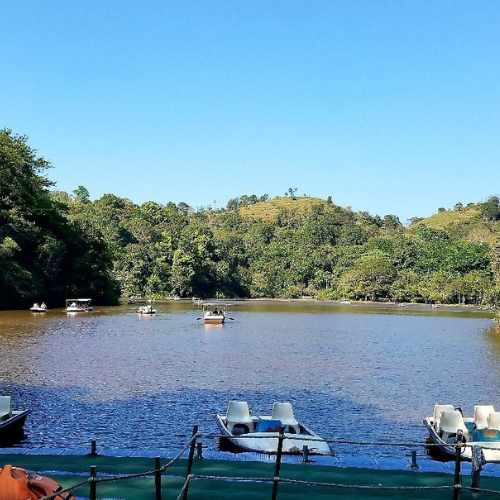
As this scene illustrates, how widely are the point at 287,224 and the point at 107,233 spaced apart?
82890 mm

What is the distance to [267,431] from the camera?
44.3 ft

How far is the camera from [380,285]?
375ft

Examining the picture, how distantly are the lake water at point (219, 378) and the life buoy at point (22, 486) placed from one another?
887 cm

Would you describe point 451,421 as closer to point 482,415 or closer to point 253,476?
point 482,415

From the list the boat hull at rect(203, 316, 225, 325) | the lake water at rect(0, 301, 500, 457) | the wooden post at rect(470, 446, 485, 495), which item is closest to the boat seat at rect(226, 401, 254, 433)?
the lake water at rect(0, 301, 500, 457)

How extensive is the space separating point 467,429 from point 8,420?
11076mm

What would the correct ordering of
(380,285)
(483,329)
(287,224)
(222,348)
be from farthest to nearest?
(287,224) < (380,285) < (483,329) < (222,348)

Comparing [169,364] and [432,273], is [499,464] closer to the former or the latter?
[169,364]

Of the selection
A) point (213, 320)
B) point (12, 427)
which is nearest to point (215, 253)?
point (213, 320)

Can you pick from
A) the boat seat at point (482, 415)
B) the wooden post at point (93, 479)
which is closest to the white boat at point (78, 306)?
the boat seat at point (482, 415)

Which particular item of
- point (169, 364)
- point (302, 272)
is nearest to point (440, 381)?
point (169, 364)

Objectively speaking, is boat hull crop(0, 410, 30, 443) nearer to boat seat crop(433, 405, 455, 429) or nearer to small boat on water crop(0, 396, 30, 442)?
small boat on water crop(0, 396, 30, 442)

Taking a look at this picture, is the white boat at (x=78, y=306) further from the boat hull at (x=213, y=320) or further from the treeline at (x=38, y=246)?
the boat hull at (x=213, y=320)

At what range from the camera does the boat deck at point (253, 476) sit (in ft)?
29.3
